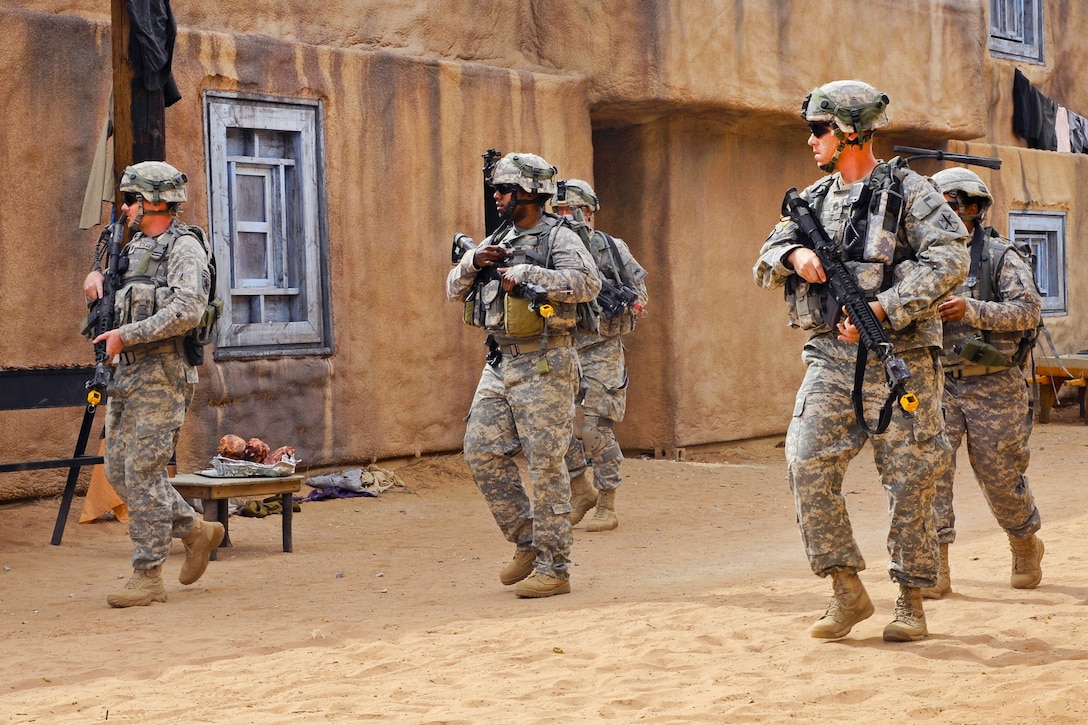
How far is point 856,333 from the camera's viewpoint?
16.1ft

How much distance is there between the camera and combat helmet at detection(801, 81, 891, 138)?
5.16 meters

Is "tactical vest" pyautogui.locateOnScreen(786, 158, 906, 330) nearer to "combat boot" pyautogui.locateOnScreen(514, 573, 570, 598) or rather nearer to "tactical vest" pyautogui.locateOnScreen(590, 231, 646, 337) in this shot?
"combat boot" pyautogui.locateOnScreen(514, 573, 570, 598)

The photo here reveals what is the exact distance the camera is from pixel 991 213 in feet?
51.9

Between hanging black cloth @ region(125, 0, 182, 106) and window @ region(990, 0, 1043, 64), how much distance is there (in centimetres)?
1153

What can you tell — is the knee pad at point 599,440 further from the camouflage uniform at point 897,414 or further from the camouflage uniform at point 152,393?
the camouflage uniform at point 897,414

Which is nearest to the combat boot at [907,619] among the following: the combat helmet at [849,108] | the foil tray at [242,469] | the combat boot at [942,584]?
the combat boot at [942,584]

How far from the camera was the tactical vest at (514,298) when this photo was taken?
20.9 feet

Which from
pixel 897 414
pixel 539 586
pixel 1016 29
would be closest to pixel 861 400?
pixel 897 414

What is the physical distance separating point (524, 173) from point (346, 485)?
4336mm

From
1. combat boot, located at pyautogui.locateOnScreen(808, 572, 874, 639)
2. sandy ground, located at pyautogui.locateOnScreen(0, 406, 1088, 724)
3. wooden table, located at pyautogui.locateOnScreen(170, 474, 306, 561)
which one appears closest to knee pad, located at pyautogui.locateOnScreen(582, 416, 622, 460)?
sandy ground, located at pyautogui.locateOnScreen(0, 406, 1088, 724)

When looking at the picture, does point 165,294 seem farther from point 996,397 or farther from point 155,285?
point 996,397

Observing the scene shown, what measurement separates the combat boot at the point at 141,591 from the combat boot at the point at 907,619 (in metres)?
3.42

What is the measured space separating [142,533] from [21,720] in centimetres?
193

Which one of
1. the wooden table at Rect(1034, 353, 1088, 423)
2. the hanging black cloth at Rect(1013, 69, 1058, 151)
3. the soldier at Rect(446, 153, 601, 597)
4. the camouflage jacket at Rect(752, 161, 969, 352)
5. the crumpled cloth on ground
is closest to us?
the camouflage jacket at Rect(752, 161, 969, 352)
